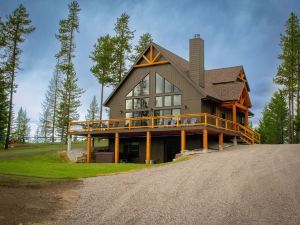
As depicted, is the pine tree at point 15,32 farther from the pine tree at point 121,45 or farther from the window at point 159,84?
the window at point 159,84

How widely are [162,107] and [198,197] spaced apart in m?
18.8

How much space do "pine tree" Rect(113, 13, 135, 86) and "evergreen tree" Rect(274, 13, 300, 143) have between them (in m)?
18.4

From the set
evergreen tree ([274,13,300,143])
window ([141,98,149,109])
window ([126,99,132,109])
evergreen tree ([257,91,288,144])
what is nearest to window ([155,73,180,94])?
window ([141,98,149,109])

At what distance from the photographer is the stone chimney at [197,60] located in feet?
96.2

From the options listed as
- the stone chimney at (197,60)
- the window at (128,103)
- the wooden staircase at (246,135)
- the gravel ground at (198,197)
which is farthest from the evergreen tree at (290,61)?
the gravel ground at (198,197)

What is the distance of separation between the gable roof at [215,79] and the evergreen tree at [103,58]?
28.9ft

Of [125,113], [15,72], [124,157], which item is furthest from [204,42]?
[15,72]

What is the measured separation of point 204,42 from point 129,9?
16637 millimetres

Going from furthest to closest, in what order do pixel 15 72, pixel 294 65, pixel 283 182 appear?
pixel 294 65
pixel 15 72
pixel 283 182

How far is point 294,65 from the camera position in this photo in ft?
139

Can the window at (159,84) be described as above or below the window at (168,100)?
above

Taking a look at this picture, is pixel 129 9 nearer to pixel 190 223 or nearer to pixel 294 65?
pixel 294 65

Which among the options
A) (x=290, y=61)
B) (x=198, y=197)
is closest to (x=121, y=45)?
(x=290, y=61)

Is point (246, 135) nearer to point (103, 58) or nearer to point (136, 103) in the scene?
point (136, 103)
